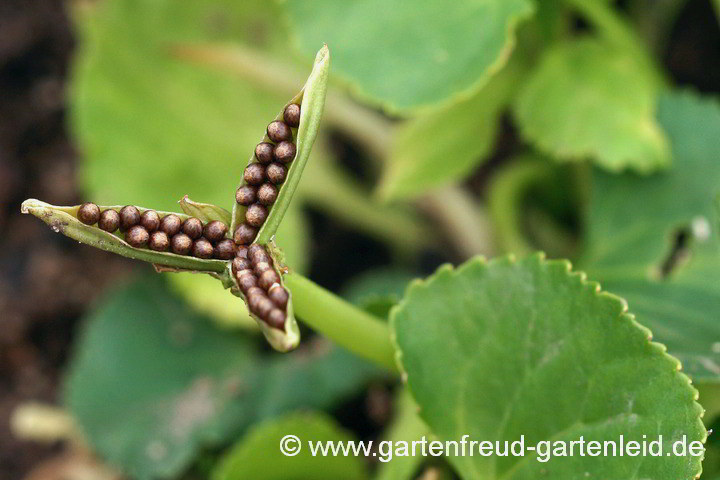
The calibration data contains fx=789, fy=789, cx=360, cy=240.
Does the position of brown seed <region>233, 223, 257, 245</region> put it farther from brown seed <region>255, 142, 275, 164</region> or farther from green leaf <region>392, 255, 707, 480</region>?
green leaf <region>392, 255, 707, 480</region>

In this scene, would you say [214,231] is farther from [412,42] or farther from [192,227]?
[412,42]

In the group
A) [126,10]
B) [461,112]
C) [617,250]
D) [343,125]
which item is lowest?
[617,250]

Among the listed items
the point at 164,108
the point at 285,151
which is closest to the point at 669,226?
the point at 285,151

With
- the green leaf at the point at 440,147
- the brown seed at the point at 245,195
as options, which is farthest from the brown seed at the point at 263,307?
the green leaf at the point at 440,147

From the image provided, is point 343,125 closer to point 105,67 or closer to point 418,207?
point 418,207

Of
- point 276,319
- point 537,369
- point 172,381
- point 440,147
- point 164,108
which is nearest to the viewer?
point 276,319

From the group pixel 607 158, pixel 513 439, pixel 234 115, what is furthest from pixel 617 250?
pixel 234 115
